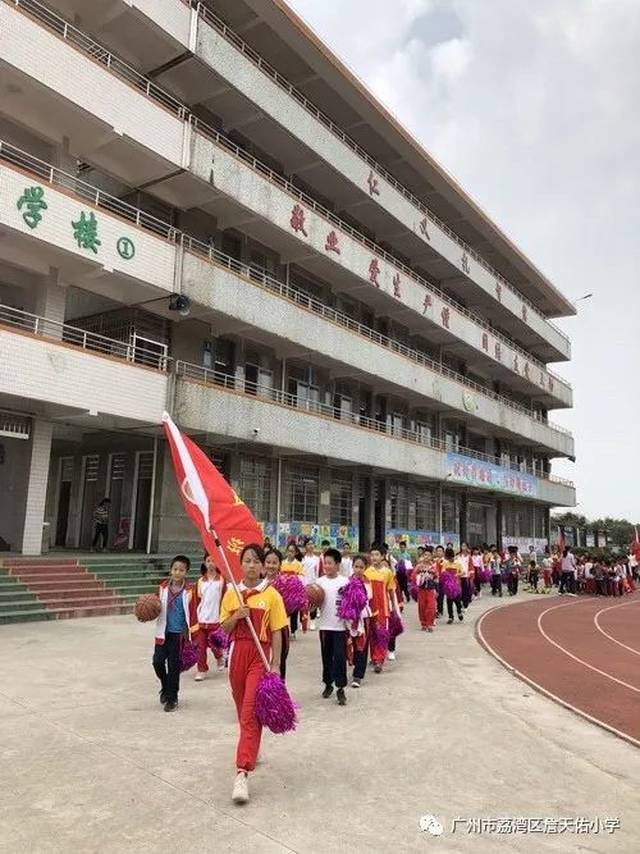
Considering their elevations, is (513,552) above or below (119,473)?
below

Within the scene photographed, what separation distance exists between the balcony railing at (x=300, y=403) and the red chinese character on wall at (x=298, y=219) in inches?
204

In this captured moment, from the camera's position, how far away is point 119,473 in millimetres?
20828

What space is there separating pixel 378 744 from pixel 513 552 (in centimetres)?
2113

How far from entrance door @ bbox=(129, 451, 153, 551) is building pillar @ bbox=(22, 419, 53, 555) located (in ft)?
13.1

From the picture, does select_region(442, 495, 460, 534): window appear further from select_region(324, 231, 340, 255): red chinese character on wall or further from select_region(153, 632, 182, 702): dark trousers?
select_region(153, 632, 182, 702): dark trousers

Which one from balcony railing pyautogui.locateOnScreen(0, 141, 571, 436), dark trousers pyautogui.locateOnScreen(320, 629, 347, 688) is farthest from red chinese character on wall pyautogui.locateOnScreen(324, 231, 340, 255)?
dark trousers pyautogui.locateOnScreen(320, 629, 347, 688)

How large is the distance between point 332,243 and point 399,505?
12.4 metres

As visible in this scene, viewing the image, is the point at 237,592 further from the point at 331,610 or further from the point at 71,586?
the point at 71,586

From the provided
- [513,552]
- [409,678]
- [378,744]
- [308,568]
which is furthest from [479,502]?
[378,744]

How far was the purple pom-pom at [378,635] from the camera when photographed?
9172 millimetres

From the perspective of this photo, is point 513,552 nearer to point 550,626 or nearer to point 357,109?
point 550,626

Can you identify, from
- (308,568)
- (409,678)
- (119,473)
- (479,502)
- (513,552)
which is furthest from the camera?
(479,502)

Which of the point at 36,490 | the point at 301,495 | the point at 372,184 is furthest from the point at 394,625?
the point at 372,184

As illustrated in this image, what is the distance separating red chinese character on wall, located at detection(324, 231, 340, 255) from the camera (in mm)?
23625
